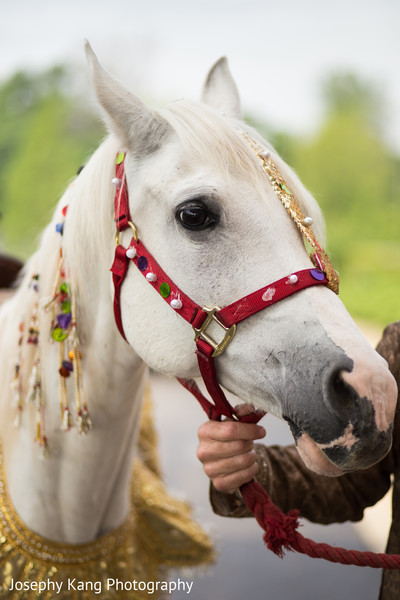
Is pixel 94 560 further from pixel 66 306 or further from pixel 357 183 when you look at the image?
pixel 357 183

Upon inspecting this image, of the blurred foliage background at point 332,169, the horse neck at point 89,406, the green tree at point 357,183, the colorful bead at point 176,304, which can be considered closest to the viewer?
the colorful bead at point 176,304

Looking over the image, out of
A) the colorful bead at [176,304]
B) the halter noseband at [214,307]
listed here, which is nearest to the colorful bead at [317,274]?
the halter noseband at [214,307]

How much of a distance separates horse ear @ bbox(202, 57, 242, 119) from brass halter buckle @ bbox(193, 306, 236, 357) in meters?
0.73

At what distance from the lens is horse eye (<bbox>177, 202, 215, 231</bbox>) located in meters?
1.03

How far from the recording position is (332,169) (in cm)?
1692

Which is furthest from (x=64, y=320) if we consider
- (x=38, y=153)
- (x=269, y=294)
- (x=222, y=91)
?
(x=38, y=153)

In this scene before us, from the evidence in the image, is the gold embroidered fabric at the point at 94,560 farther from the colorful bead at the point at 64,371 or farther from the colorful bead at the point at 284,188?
the colorful bead at the point at 284,188

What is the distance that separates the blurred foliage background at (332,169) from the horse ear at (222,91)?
352 inches

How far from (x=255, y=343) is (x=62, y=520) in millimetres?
906

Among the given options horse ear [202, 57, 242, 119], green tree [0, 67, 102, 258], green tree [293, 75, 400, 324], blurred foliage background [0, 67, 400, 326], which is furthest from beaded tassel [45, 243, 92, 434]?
green tree [0, 67, 102, 258]

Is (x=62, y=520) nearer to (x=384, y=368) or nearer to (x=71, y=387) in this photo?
(x=71, y=387)

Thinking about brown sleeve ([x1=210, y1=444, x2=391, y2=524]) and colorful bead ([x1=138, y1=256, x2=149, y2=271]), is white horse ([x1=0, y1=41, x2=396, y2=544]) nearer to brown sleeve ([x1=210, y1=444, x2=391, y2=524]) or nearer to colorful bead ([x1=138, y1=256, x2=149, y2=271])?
colorful bead ([x1=138, y1=256, x2=149, y2=271])

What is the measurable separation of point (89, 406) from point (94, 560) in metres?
0.55

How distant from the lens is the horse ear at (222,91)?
1465 millimetres
